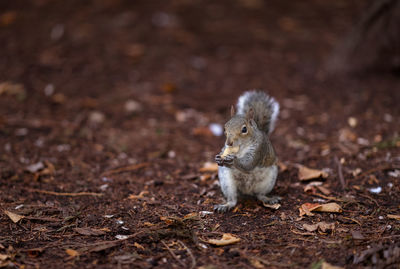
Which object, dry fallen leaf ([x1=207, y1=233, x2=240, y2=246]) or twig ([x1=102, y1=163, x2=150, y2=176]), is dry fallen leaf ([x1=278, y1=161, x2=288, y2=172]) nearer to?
twig ([x1=102, y1=163, x2=150, y2=176])

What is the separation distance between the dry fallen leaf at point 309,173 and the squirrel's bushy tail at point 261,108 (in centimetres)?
→ 55

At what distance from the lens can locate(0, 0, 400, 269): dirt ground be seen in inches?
120

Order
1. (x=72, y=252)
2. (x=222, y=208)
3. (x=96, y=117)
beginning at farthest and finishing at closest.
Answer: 1. (x=96, y=117)
2. (x=222, y=208)
3. (x=72, y=252)

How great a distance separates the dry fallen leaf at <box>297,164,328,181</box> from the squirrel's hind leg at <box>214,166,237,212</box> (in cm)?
86

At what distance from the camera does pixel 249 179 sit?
11.9 ft

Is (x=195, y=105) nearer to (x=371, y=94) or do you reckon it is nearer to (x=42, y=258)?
(x=371, y=94)

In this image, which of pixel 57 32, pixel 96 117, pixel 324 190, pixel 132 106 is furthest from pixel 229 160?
pixel 57 32

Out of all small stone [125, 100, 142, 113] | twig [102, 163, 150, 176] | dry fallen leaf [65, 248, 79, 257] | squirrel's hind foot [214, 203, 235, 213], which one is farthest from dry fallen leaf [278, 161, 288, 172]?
small stone [125, 100, 142, 113]

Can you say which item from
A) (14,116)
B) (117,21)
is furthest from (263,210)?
(117,21)

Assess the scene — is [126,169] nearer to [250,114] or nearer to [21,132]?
[21,132]

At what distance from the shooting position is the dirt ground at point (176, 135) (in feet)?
9.97

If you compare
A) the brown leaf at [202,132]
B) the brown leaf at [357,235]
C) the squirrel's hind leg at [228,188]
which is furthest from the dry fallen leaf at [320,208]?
the brown leaf at [202,132]

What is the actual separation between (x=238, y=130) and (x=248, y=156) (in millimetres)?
229

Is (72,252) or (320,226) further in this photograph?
(320,226)
